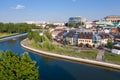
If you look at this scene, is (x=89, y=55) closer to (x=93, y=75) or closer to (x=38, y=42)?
(x=93, y=75)

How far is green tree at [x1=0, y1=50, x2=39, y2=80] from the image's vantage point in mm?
7807

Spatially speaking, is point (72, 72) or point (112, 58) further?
point (112, 58)

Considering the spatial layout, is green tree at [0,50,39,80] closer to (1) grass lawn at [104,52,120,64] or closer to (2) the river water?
(2) the river water

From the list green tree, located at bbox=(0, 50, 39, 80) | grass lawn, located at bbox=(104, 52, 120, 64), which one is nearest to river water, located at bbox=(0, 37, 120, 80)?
grass lawn, located at bbox=(104, 52, 120, 64)

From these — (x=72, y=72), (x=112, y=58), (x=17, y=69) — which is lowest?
(x=72, y=72)

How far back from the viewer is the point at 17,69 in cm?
782

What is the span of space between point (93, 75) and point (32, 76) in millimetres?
5197

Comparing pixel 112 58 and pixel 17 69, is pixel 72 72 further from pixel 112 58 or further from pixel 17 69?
pixel 17 69

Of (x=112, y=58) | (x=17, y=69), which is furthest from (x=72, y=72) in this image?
(x=17, y=69)

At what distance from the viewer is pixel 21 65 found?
7.95m

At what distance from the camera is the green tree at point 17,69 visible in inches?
307

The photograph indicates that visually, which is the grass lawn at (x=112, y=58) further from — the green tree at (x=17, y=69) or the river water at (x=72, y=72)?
the green tree at (x=17, y=69)

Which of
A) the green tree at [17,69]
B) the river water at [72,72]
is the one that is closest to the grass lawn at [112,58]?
the river water at [72,72]

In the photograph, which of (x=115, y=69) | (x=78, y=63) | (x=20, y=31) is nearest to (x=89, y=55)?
(x=78, y=63)
